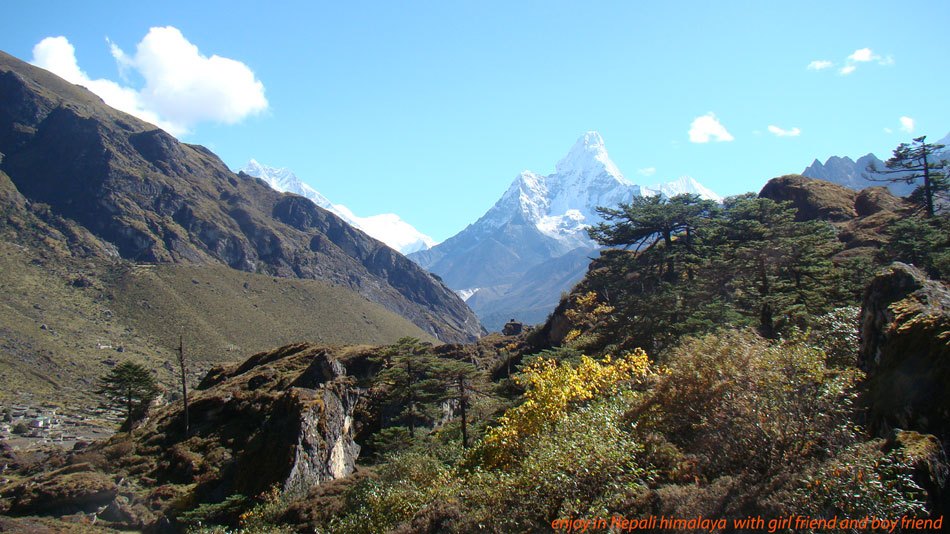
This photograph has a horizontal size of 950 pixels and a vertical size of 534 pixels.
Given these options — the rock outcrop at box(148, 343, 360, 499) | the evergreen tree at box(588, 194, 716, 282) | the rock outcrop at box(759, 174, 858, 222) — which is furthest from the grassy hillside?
the rock outcrop at box(759, 174, 858, 222)

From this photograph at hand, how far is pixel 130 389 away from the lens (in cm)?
4641

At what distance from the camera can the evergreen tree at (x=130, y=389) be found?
4619 cm

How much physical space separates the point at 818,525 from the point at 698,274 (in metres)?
31.8

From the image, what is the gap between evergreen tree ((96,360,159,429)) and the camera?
4619cm

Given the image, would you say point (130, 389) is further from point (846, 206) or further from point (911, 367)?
point (846, 206)

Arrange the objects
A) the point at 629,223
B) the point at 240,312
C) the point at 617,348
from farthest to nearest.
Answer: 1. the point at 240,312
2. the point at 629,223
3. the point at 617,348

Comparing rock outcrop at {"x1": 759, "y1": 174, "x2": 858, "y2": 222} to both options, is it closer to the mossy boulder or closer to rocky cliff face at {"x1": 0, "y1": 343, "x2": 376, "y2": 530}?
rocky cliff face at {"x1": 0, "y1": 343, "x2": 376, "y2": 530}

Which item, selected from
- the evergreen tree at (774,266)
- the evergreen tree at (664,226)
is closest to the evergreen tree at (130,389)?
the evergreen tree at (664,226)

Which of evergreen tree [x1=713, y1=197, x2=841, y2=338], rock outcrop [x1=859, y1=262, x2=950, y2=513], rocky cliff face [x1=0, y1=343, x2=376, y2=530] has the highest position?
evergreen tree [x1=713, y1=197, x2=841, y2=338]

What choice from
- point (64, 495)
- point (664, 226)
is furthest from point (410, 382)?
point (664, 226)

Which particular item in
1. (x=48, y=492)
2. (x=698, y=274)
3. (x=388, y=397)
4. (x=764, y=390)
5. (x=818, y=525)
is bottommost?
(x=48, y=492)

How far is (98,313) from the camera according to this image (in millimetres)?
122812

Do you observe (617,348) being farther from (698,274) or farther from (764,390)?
(764,390)

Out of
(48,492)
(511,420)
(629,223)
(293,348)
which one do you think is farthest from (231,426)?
(629,223)
